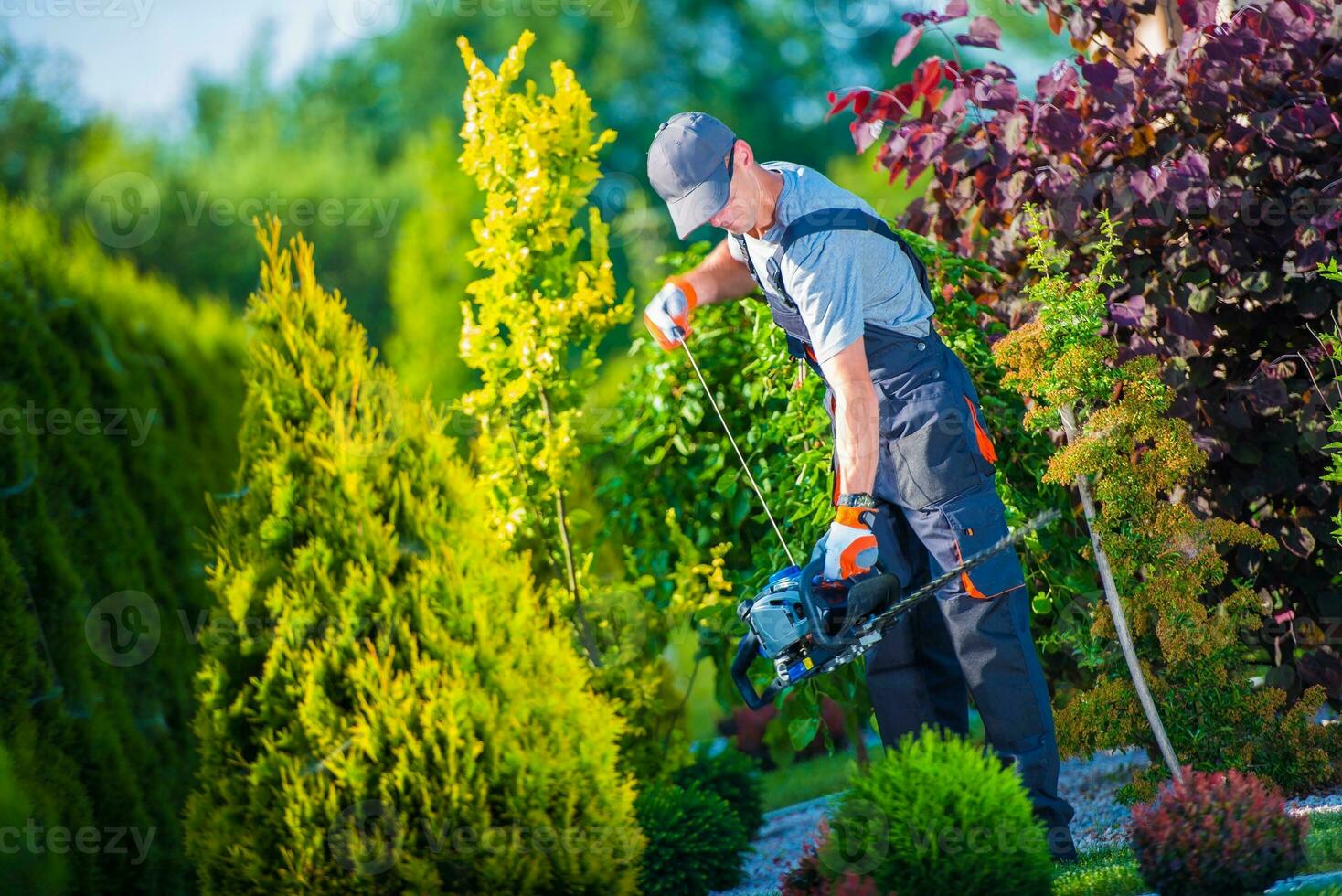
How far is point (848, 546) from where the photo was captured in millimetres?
3518

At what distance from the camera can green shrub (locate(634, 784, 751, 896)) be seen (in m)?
4.53

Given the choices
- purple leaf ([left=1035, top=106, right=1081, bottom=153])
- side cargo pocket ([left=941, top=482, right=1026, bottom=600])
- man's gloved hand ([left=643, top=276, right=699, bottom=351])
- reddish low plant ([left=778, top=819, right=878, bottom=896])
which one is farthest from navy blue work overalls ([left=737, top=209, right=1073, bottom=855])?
purple leaf ([left=1035, top=106, right=1081, bottom=153])

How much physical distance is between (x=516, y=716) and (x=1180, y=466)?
2.26m

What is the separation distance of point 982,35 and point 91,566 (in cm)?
417

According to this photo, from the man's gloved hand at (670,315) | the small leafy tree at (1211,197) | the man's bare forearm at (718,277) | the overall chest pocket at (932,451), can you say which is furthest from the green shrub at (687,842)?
the small leafy tree at (1211,197)

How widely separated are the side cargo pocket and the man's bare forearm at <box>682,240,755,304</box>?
1.22 m

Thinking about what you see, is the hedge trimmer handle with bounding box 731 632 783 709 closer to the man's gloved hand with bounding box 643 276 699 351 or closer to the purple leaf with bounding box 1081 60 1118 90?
the man's gloved hand with bounding box 643 276 699 351

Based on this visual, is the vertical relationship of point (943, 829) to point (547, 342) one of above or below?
below

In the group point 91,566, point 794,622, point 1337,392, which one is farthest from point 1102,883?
point 91,566

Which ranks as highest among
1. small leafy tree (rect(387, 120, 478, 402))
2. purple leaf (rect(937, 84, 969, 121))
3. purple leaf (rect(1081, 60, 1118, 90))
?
small leafy tree (rect(387, 120, 478, 402))

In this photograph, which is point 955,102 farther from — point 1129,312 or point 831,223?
point 831,223

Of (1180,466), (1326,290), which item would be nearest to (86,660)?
(1180,466)

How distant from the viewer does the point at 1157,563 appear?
411 centimetres

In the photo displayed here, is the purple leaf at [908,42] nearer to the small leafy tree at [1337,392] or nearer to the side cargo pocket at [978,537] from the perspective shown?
the small leafy tree at [1337,392]
